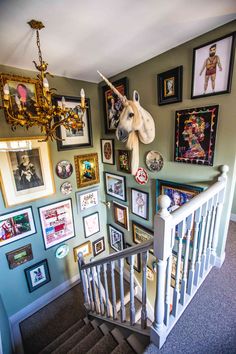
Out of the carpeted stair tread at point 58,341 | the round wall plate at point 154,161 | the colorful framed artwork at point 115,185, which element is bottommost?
the carpeted stair tread at point 58,341

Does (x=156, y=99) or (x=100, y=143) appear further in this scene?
(x=100, y=143)

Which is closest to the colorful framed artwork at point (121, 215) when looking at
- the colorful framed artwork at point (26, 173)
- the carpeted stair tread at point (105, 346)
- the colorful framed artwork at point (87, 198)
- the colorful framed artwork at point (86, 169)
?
the colorful framed artwork at point (87, 198)

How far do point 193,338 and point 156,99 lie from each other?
Answer: 2.14 metres

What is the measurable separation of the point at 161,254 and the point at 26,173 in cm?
202

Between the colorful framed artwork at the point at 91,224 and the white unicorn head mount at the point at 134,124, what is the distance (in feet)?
4.67

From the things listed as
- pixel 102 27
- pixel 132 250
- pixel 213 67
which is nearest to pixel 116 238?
pixel 132 250

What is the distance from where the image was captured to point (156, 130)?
202 cm

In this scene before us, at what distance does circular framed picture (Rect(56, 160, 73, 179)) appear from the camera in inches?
98.0

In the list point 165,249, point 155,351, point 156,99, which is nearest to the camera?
point 165,249

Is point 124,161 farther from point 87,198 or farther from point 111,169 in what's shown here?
point 87,198

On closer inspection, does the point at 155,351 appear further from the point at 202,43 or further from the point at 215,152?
the point at 202,43

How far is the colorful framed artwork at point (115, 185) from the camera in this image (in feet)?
8.86

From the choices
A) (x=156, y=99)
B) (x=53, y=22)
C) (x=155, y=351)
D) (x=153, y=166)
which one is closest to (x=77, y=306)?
(x=155, y=351)

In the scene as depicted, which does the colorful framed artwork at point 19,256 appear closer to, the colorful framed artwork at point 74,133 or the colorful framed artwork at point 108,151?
the colorful framed artwork at point 74,133
